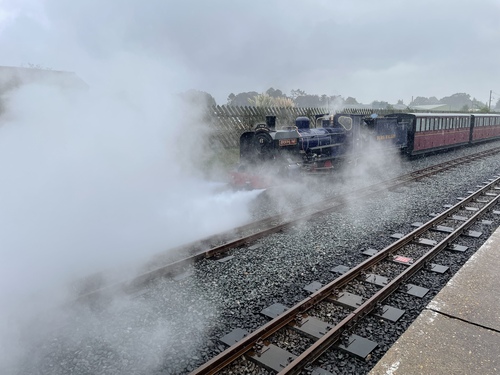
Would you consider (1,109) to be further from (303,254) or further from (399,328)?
(399,328)

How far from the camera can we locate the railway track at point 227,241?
15.0ft

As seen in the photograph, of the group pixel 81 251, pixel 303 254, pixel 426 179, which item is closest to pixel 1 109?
pixel 81 251

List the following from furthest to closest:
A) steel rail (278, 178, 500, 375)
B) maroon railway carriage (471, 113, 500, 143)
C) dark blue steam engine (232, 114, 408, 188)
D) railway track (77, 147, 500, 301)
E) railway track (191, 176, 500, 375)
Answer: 1. maroon railway carriage (471, 113, 500, 143)
2. dark blue steam engine (232, 114, 408, 188)
3. railway track (77, 147, 500, 301)
4. railway track (191, 176, 500, 375)
5. steel rail (278, 178, 500, 375)

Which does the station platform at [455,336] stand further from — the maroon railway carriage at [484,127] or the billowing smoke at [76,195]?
the maroon railway carriage at [484,127]

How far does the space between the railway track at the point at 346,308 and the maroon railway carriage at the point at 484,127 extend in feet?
64.7

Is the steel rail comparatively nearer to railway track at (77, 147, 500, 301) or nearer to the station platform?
the station platform

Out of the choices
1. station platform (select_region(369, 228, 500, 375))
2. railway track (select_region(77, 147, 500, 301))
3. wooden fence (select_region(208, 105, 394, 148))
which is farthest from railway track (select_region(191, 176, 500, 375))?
wooden fence (select_region(208, 105, 394, 148))

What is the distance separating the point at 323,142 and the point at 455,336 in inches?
346

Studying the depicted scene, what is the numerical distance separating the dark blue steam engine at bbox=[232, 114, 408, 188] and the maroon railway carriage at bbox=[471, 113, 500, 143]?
12.4 m

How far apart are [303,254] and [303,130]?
249 inches

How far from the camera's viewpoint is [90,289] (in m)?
4.52

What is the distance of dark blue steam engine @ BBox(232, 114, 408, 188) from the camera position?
398 inches

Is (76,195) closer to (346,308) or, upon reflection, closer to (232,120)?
(346,308)

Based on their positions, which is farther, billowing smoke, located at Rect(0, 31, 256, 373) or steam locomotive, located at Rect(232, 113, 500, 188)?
steam locomotive, located at Rect(232, 113, 500, 188)
